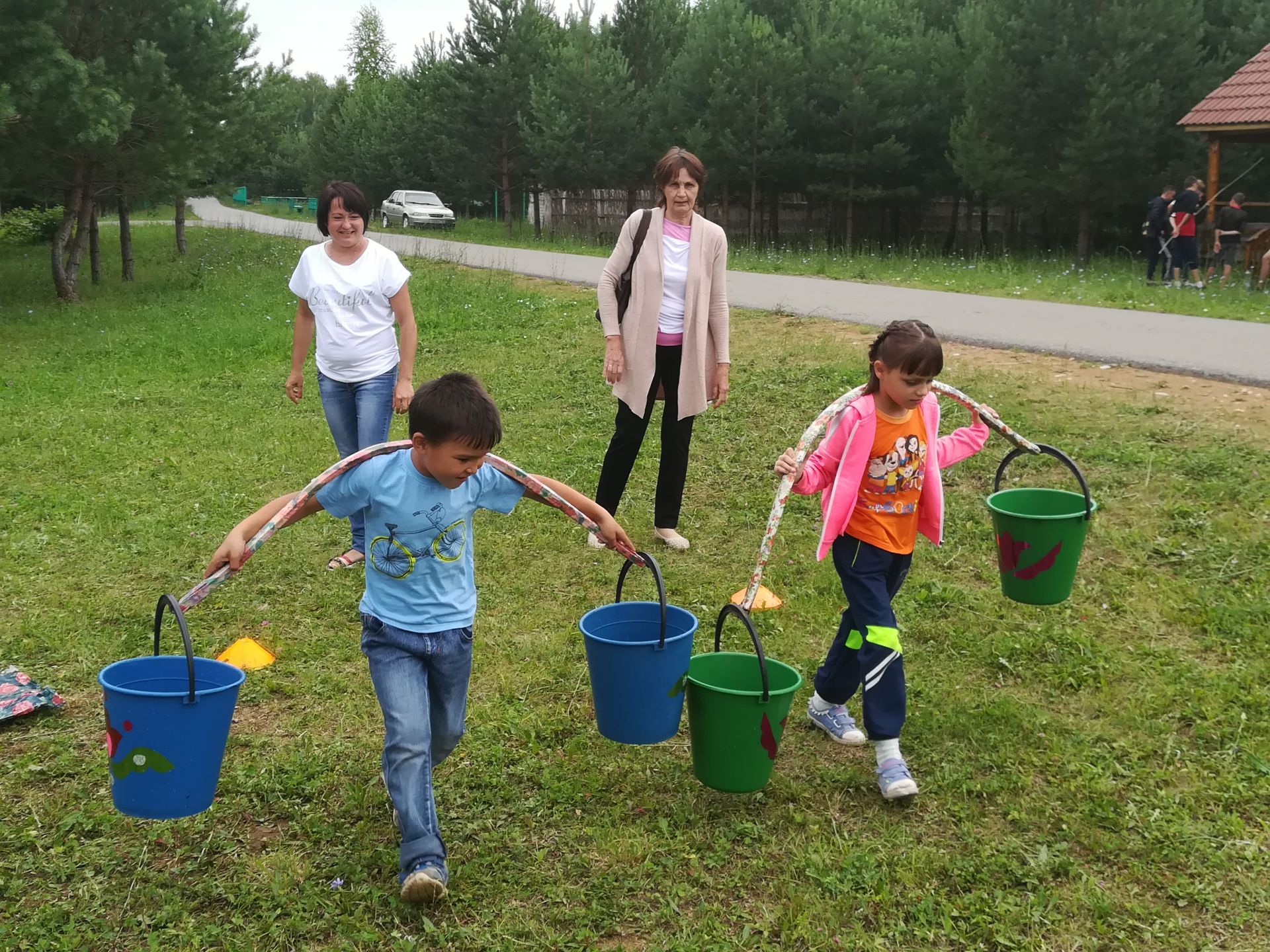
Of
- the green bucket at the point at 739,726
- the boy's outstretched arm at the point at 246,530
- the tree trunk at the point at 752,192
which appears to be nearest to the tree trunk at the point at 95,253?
the tree trunk at the point at 752,192

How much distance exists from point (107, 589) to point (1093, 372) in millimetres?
6641

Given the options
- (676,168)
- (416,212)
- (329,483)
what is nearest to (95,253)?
(416,212)

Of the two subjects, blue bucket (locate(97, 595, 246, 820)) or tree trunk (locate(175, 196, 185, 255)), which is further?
tree trunk (locate(175, 196, 185, 255))

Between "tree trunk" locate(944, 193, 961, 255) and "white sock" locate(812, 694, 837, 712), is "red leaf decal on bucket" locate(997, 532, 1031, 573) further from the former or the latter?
"tree trunk" locate(944, 193, 961, 255)

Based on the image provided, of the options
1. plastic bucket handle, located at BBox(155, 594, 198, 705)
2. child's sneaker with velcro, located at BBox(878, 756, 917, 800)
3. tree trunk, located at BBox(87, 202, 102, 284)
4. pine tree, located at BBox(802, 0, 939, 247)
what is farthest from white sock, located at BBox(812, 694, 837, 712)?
pine tree, located at BBox(802, 0, 939, 247)

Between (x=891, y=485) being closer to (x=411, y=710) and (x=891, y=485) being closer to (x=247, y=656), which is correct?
(x=411, y=710)

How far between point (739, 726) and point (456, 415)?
3.71ft

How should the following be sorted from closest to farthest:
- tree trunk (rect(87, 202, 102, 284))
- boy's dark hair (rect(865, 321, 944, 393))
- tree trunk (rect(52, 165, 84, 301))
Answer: boy's dark hair (rect(865, 321, 944, 393)) → tree trunk (rect(52, 165, 84, 301)) → tree trunk (rect(87, 202, 102, 284))

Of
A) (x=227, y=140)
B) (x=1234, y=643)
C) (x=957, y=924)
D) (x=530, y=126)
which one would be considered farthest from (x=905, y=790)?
(x=530, y=126)

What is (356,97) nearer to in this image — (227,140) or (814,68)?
(814,68)

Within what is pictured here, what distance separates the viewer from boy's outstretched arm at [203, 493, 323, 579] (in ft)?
9.00

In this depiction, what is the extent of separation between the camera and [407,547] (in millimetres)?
2830

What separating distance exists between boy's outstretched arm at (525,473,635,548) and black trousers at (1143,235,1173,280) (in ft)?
49.7

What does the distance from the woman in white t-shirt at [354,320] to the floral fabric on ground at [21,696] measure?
5.36 ft
